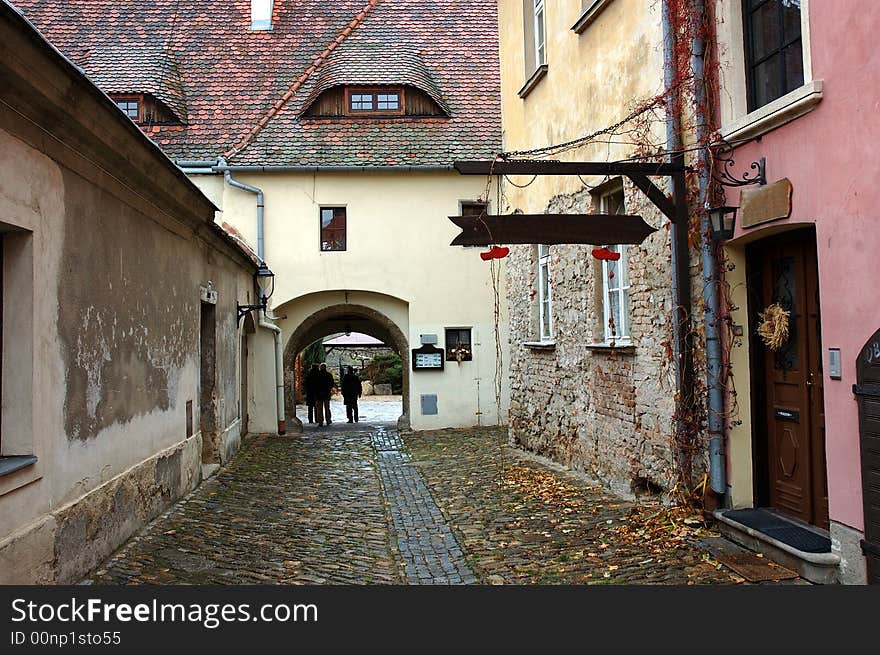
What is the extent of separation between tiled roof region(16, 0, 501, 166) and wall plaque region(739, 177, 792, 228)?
1223 centimetres

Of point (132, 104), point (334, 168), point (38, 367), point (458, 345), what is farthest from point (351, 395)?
point (38, 367)

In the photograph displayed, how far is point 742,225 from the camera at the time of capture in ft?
21.9

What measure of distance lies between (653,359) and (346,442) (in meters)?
9.70

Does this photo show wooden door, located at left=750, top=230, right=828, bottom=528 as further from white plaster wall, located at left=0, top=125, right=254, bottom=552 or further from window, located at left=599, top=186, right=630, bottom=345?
white plaster wall, located at left=0, top=125, right=254, bottom=552

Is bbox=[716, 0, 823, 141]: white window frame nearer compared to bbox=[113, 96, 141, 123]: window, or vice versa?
bbox=[716, 0, 823, 141]: white window frame

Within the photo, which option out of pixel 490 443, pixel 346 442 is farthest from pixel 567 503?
pixel 346 442

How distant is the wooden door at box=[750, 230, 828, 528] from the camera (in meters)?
6.21

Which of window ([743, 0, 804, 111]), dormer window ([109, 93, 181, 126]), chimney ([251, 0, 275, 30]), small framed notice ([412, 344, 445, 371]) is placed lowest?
small framed notice ([412, 344, 445, 371])

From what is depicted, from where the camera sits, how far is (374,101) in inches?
763

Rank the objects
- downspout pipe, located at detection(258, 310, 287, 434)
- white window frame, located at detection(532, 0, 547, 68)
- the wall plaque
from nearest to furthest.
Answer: the wall plaque → white window frame, located at detection(532, 0, 547, 68) → downspout pipe, located at detection(258, 310, 287, 434)

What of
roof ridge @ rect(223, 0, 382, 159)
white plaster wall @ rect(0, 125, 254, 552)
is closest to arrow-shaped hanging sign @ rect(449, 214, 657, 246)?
white plaster wall @ rect(0, 125, 254, 552)

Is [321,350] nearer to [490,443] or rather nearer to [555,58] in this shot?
[490,443]

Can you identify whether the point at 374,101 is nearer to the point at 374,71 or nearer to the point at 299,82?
the point at 374,71

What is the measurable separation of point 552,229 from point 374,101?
13057 mm
